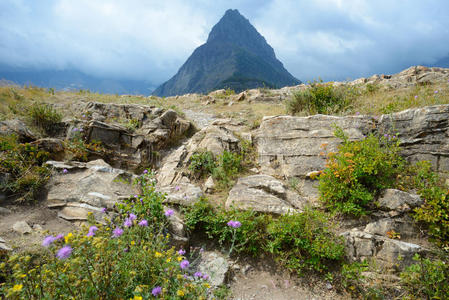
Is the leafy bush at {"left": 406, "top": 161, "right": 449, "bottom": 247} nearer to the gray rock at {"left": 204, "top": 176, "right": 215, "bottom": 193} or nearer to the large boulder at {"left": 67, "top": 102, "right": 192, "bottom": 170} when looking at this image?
the gray rock at {"left": 204, "top": 176, "right": 215, "bottom": 193}

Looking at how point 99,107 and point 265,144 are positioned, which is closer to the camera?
point 265,144

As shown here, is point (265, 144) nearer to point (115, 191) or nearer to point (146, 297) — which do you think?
point (115, 191)

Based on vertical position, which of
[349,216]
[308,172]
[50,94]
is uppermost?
[50,94]

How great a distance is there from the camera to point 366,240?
13.1 ft

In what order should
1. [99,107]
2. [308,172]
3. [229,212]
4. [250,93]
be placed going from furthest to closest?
1. [250,93]
2. [99,107]
3. [308,172]
4. [229,212]

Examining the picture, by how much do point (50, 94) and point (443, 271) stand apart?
17.8 metres

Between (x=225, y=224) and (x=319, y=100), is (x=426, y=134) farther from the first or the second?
(x=225, y=224)

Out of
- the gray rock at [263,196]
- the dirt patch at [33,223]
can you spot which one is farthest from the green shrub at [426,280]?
the dirt patch at [33,223]

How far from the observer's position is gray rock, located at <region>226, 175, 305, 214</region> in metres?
4.77

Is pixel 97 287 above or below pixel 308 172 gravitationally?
below

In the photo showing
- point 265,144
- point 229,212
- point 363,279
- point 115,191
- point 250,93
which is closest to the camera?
point 363,279

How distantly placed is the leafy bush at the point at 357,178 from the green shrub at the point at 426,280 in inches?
49.7

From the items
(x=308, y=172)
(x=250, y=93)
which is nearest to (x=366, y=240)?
(x=308, y=172)

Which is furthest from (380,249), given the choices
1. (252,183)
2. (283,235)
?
(252,183)
